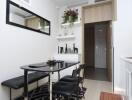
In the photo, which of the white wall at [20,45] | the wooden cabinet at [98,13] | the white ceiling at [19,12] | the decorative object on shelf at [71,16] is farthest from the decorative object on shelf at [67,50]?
the white ceiling at [19,12]

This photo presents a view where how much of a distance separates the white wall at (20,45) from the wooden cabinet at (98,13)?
139cm

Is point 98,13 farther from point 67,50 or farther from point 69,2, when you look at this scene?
point 67,50

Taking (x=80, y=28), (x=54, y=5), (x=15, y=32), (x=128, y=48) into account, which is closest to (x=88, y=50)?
(x=80, y=28)

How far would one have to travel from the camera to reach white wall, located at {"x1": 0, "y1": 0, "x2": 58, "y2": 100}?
8.02ft

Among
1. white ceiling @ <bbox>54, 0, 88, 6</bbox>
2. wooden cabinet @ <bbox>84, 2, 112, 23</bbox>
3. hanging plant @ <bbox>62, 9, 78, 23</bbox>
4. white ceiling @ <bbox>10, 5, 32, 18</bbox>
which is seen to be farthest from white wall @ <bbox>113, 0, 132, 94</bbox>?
white ceiling @ <bbox>10, 5, 32, 18</bbox>

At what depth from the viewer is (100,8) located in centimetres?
449

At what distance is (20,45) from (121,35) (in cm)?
263

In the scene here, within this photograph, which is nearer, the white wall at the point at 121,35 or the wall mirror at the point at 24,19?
the wall mirror at the point at 24,19

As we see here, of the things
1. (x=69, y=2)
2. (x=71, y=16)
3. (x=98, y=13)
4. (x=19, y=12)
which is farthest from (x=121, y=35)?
(x=19, y=12)

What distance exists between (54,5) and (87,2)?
1.28 metres

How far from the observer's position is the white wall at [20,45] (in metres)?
2.45

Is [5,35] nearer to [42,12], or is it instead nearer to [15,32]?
[15,32]

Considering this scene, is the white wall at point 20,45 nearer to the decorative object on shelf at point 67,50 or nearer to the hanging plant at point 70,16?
the decorative object on shelf at point 67,50

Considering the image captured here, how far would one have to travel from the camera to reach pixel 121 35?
10.7 feet
